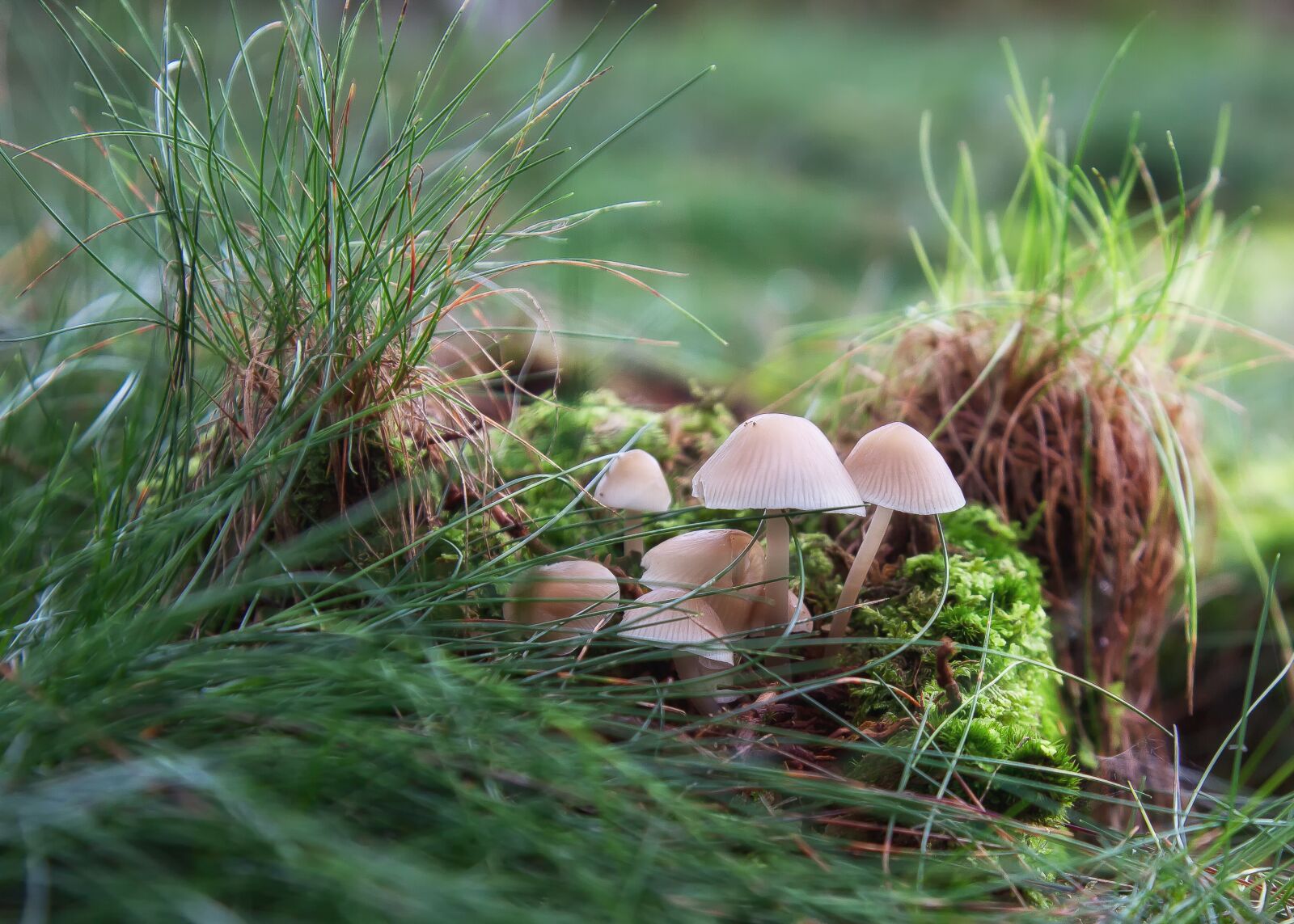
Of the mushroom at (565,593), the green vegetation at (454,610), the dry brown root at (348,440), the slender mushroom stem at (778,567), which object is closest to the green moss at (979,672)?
the green vegetation at (454,610)

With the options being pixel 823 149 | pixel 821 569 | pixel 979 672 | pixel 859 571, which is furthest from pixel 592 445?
pixel 823 149

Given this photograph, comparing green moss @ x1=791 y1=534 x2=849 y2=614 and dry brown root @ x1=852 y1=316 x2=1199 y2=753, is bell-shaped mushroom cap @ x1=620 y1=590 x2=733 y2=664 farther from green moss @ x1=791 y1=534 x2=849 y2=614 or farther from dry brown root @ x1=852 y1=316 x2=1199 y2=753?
dry brown root @ x1=852 y1=316 x2=1199 y2=753

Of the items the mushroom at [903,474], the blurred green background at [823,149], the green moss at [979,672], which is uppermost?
the blurred green background at [823,149]

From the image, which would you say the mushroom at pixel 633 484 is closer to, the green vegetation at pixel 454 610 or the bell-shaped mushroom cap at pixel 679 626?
the green vegetation at pixel 454 610

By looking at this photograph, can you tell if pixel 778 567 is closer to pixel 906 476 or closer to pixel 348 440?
pixel 906 476

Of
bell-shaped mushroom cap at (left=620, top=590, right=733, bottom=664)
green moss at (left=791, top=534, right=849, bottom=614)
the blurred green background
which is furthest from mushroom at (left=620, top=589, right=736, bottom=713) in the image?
the blurred green background

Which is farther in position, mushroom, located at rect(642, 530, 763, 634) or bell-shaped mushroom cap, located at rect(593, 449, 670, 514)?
bell-shaped mushroom cap, located at rect(593, 449, 670, 514)
